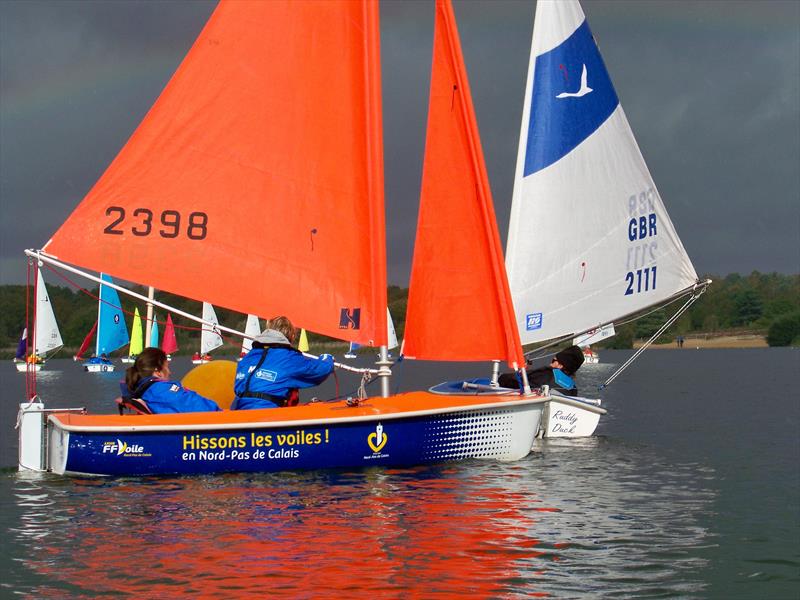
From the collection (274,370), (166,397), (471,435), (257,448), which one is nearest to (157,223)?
(166,397)

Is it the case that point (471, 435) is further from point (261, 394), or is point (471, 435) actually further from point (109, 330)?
point (109, 330)

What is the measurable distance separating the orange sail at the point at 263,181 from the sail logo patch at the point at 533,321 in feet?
29.7

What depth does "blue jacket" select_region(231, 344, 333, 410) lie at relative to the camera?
17.7 m

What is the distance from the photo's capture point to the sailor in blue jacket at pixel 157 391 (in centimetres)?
1744

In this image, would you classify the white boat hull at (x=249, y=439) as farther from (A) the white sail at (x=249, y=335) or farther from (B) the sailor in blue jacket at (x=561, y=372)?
(B) the sailor in blue jacket at (x=561, y=372)

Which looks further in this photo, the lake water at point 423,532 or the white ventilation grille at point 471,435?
the white ventilation grille at point 471,435

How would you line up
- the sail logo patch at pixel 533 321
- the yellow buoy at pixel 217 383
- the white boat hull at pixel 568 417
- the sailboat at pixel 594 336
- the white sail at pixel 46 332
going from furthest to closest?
the white sail at pixel 46 332, the sailboat at pixel 594 336, the sail logo patch at pixel 533 321, the white boat hull at pixel 568 417, the yellow buoy at pixel 217 383

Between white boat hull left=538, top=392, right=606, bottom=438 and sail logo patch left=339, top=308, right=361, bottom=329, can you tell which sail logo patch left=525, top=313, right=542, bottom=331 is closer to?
white boat hull left=538, top=392, right=606, bottom=438

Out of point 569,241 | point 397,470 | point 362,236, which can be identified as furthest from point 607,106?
point 397,470

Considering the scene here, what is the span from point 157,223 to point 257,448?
4.18 meters

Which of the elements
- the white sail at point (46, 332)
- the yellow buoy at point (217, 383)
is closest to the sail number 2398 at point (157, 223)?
the yellow buoy at point (217, 383)

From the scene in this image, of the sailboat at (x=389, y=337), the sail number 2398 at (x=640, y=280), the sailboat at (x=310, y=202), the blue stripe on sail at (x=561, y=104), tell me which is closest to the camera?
the sailboat at (x=389, y=337)

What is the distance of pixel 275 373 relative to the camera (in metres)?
17.8

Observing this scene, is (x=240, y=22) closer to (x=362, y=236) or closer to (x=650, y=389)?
(x=362, y=236)
